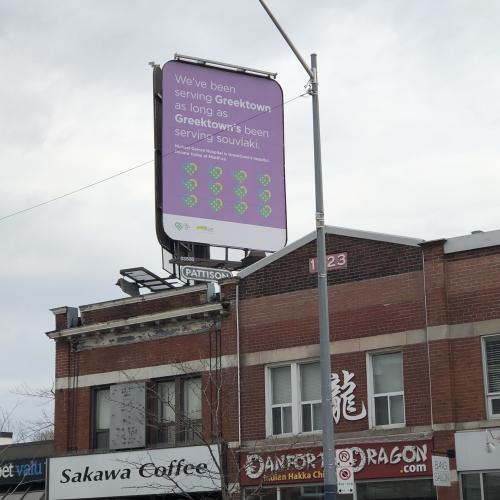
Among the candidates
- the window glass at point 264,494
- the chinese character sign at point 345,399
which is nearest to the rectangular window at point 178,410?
the window glass at point 264,494

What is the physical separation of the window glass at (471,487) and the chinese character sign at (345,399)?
3.24 meters

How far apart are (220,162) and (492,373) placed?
34.9 feet

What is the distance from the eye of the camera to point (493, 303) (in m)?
25.8

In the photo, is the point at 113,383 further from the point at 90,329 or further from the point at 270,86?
the point at 270,86

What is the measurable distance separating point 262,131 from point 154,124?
10.7 feet

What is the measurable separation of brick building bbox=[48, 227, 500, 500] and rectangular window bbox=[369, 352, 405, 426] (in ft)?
0.11

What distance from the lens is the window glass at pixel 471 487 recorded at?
2516 centimetres

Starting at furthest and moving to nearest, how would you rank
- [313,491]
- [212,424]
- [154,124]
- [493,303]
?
[154,124] → [212,424] → [313,491] → [493,303]

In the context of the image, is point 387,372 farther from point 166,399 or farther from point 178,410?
point 166,399

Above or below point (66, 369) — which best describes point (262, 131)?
above

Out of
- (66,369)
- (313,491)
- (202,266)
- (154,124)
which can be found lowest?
(313,491)

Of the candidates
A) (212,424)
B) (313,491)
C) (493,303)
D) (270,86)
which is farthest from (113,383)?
(493,303)

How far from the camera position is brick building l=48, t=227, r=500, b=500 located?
85.0 ft

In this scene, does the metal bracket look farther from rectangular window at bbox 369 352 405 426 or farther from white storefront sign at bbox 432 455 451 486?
rectangular window at bbox 369 352 405 426
